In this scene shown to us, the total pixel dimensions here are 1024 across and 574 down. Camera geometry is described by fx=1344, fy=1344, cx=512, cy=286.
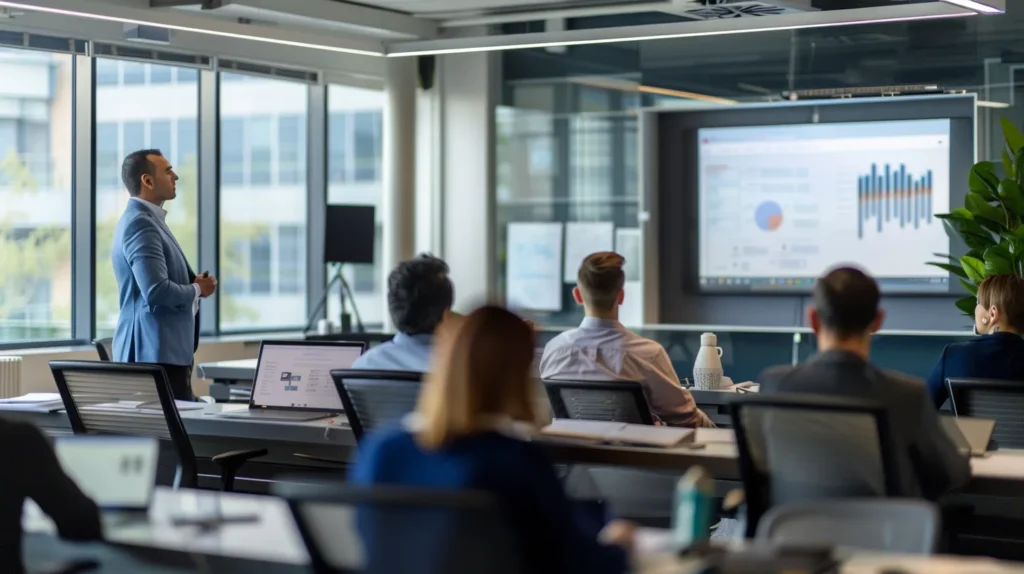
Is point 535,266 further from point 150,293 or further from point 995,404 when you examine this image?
point 995,404

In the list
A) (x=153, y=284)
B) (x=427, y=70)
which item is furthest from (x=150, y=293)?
(x=427, y=70)

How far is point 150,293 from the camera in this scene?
587 centimetres

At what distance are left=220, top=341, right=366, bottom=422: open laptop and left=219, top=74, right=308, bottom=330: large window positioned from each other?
5.62 meters

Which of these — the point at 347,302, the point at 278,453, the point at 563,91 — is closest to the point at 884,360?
the point at 563,91

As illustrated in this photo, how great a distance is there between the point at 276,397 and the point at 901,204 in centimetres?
541

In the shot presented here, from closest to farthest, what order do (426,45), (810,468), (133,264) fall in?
(810,468) → (133,264) → (426,45)

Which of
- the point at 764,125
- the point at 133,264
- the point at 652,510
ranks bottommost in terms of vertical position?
the point at 652,510

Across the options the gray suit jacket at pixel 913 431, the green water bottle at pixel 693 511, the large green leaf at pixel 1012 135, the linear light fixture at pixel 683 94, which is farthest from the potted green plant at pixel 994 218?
the green water bottle at pixel 693 511

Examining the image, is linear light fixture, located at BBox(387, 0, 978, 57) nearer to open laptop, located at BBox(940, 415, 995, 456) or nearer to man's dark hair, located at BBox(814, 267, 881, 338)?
open laptop, located at BBox(940, 415, 995, 456)

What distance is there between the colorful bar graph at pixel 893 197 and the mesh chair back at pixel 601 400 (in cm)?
498

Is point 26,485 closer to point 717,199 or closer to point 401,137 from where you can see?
point 717,199

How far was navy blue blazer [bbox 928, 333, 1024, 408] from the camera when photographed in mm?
5109

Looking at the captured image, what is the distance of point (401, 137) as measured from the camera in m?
11.0

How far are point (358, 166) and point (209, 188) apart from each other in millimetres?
1605
